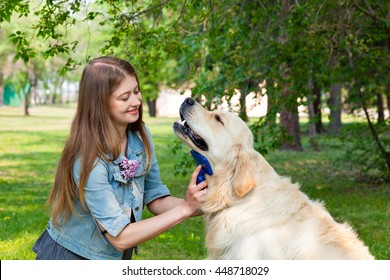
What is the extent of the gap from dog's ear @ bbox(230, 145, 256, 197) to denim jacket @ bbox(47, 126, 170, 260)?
0.67 meters

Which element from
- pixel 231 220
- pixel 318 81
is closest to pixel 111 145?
pixel 231 220

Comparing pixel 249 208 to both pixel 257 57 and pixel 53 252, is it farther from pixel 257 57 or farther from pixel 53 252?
pixel 257 57

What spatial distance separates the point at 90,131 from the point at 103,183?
35 centimetres

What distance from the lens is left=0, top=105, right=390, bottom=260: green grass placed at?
22.7ft

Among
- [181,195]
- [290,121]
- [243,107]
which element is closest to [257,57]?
[243,107]

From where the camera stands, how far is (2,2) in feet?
22.2

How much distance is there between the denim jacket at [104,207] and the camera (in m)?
4.07

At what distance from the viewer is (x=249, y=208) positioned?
4.20 metres

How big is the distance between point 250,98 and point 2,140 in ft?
57.0

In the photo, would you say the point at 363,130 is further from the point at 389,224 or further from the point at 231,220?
the point at 231,220

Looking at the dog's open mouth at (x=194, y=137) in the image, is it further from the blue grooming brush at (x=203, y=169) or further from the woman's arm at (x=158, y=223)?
the woman's arm at (x=158, y=223)

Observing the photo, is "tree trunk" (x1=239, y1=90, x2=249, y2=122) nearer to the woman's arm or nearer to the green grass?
the green grass

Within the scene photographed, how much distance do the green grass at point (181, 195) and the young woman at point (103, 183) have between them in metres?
0.91

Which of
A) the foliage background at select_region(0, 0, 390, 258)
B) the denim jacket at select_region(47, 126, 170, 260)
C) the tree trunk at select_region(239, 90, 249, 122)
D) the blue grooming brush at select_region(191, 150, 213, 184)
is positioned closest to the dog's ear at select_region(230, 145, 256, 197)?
the blue grooming brush at select_region(191, 150, 213, 184)
